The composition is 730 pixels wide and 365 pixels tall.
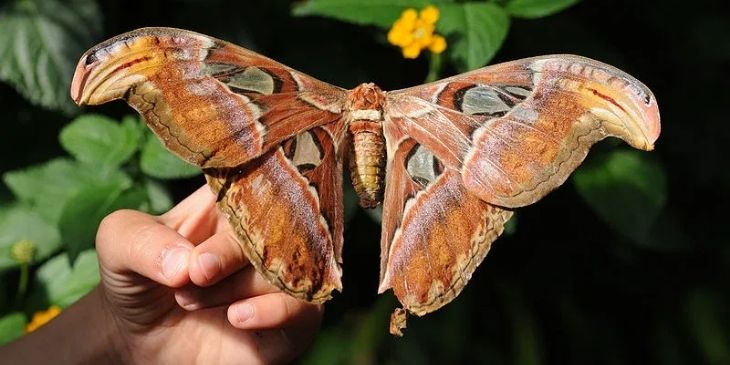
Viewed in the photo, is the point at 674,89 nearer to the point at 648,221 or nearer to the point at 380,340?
the point at 648,221

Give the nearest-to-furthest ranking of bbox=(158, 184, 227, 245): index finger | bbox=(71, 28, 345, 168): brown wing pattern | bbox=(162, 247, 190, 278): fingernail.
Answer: bbox=(71, 28, 345, 168): brown wing pattern → bbox=(162, 247, 190, 278): fingernail → bbox=(158, 184, 227, 245): index finger

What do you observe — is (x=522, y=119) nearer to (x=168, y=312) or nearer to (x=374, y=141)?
(x=374, y=141)

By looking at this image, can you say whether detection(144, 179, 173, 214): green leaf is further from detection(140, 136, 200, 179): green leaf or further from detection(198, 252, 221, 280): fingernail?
detection(198, 252, 221, 280): fingernail

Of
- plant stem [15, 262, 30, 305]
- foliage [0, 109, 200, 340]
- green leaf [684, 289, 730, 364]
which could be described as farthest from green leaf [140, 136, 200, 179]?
green leaf [684, 289, 730, 364]

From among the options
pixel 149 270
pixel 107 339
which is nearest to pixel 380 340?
pixel 107 339

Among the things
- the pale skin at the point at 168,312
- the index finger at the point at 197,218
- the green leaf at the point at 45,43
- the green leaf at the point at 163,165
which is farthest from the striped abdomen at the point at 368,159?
the green leaf at the point at 45,43

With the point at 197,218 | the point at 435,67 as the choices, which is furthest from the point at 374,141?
the point at 435,67
